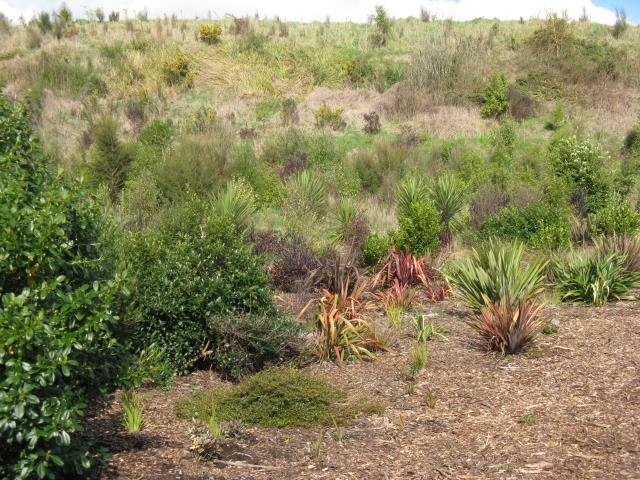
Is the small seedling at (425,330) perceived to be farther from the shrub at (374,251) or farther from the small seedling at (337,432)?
the shrub at (374,251)

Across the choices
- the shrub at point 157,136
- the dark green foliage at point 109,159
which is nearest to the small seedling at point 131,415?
the dark green foliage at point 109,159

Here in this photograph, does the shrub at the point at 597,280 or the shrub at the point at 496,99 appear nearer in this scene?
the shrub at the point at 597,280

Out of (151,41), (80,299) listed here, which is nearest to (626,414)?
(80,299)

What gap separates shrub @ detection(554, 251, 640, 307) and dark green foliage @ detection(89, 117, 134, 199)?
36.2ft

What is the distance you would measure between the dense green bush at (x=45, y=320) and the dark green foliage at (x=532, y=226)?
8.31 meters

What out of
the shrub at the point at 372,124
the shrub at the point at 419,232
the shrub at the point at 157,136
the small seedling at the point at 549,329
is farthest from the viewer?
the shrub at the point at 372,124

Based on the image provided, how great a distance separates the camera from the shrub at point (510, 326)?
6.91 meters

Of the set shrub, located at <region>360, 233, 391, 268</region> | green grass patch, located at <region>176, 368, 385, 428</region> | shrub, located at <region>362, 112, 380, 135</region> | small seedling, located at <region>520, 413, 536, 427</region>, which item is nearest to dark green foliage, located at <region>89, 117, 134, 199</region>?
shrub, located at <region>360, 233, 391, 268</region>

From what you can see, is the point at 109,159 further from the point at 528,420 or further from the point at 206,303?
the point at 528,420

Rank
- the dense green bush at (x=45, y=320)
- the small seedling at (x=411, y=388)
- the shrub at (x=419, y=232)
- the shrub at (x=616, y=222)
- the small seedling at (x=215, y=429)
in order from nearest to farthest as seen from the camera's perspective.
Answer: the dense green bush at (x=45, y=320) → the small seedling at (x=215, y=429) → the small seedling at (x=411, y=388) → the shrub at (x=419, y=232) → the shrub at (x=616, y=222)

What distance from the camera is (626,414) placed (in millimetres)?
5406

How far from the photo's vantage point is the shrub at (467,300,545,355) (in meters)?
6.91

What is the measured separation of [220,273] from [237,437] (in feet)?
6.21

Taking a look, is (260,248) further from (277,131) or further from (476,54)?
(476,54)
